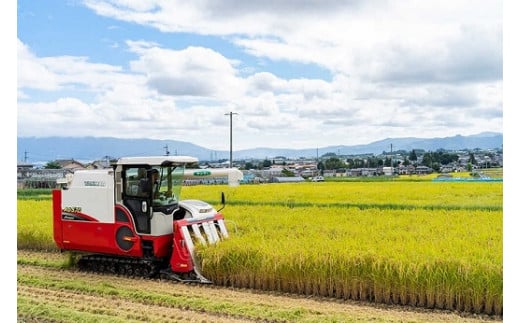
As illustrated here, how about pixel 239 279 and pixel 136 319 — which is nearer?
pixel 136 319

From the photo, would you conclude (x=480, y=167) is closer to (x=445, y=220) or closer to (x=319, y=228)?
(x=445, y=220)

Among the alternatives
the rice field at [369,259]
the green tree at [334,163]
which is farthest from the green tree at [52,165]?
the green tree at [334,163]

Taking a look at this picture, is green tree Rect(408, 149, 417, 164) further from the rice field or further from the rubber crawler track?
the rubber crawler track

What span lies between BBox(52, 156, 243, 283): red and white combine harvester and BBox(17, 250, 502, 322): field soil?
0.45m

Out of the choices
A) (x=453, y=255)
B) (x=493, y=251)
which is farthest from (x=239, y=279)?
(x=493, y=251)

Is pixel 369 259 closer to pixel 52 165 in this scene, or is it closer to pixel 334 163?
pixel 52 165

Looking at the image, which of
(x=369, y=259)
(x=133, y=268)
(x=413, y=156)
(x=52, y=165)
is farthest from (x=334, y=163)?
(x=369, y=259)

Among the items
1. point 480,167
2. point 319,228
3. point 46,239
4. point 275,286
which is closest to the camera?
point 275,286

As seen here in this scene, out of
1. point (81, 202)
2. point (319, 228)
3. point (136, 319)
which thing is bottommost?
point (136, 319)

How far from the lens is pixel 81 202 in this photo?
9.38m

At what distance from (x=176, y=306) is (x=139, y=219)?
218 cm

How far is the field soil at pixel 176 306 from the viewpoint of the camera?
21.6 feet

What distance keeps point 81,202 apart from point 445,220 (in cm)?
800

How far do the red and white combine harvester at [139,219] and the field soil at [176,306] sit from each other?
1.49 feet
